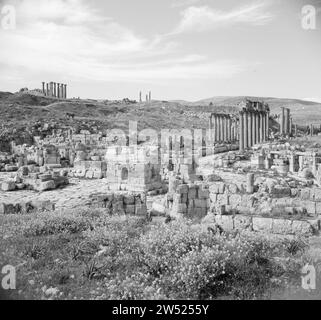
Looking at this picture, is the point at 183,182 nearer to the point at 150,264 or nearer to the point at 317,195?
the point at 317,195

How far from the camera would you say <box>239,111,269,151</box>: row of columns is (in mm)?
43250

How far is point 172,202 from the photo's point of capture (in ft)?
46.4

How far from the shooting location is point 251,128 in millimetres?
44844

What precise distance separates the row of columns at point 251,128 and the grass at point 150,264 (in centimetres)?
3436

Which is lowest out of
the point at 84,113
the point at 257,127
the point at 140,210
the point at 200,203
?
the point at 140,210

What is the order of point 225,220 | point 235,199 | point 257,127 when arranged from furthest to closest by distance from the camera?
1. point 257,127
2. point 235,199
3. point 225,220

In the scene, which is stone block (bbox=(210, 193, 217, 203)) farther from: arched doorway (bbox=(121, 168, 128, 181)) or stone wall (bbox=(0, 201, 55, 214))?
arched doorway (bbox=(121, 168, 128, 181))

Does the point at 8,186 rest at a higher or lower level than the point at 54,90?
lower

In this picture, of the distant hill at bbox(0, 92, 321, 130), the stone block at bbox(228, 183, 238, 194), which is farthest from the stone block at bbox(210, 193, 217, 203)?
the distant hill at bbox(0, 92, 321, 130)

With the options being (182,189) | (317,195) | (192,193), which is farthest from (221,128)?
(182,189)

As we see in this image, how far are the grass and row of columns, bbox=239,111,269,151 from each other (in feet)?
113

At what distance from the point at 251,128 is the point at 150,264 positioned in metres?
40.2
